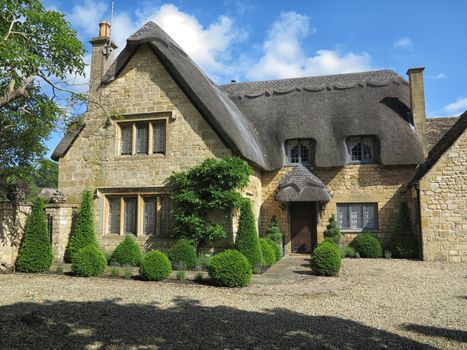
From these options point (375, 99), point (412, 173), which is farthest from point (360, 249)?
point (375, 99)

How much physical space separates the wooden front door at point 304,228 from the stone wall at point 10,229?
34.4ft

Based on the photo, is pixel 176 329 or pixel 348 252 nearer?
pixel 176 329

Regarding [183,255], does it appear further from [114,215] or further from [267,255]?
[114,215]

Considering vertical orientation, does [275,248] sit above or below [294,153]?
below

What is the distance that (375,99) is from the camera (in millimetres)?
17734

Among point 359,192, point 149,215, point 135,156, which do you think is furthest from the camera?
point 359,192

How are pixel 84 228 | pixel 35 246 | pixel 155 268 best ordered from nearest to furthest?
pixel 155 268 < pixel 35 246 < pixel 84 228

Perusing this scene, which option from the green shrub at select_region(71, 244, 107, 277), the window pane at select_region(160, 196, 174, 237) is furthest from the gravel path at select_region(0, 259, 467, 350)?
the window pane at select_region(160, 196, 174, 237)

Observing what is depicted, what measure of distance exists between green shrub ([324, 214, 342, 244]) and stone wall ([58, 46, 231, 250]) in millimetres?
6133

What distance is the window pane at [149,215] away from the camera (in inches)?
528

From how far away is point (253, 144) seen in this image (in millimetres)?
15516

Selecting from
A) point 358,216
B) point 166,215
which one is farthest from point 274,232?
point 166,215

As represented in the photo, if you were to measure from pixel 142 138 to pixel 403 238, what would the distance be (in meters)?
10.8

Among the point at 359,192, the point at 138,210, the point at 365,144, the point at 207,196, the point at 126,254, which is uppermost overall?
the point at 365,144
